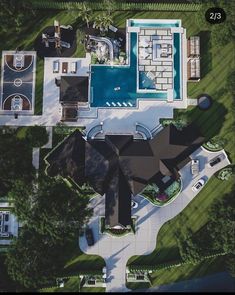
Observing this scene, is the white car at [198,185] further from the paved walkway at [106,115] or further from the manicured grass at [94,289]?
the manicured grass at [94,289]

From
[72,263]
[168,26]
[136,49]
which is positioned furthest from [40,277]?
[168,26]

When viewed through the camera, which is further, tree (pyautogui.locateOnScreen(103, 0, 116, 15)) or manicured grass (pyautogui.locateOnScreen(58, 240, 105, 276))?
tree (pyautogui.locateOnScreen(103, 0, 116, 15))

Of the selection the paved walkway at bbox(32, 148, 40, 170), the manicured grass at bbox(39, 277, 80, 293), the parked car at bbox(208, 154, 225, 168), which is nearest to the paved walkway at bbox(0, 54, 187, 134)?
the paved walkway at bbox(32, 148, 40, 170)

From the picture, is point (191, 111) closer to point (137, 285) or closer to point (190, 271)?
point (190, 271)

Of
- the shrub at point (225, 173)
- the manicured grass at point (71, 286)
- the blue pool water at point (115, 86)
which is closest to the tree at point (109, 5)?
the blue pool water at point (115, 86)

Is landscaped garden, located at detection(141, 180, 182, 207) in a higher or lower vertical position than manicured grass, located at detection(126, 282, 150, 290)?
higher

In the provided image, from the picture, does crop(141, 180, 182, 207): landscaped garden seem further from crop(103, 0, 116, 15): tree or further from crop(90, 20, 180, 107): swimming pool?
crop(103, 0, 116, 15): tree
